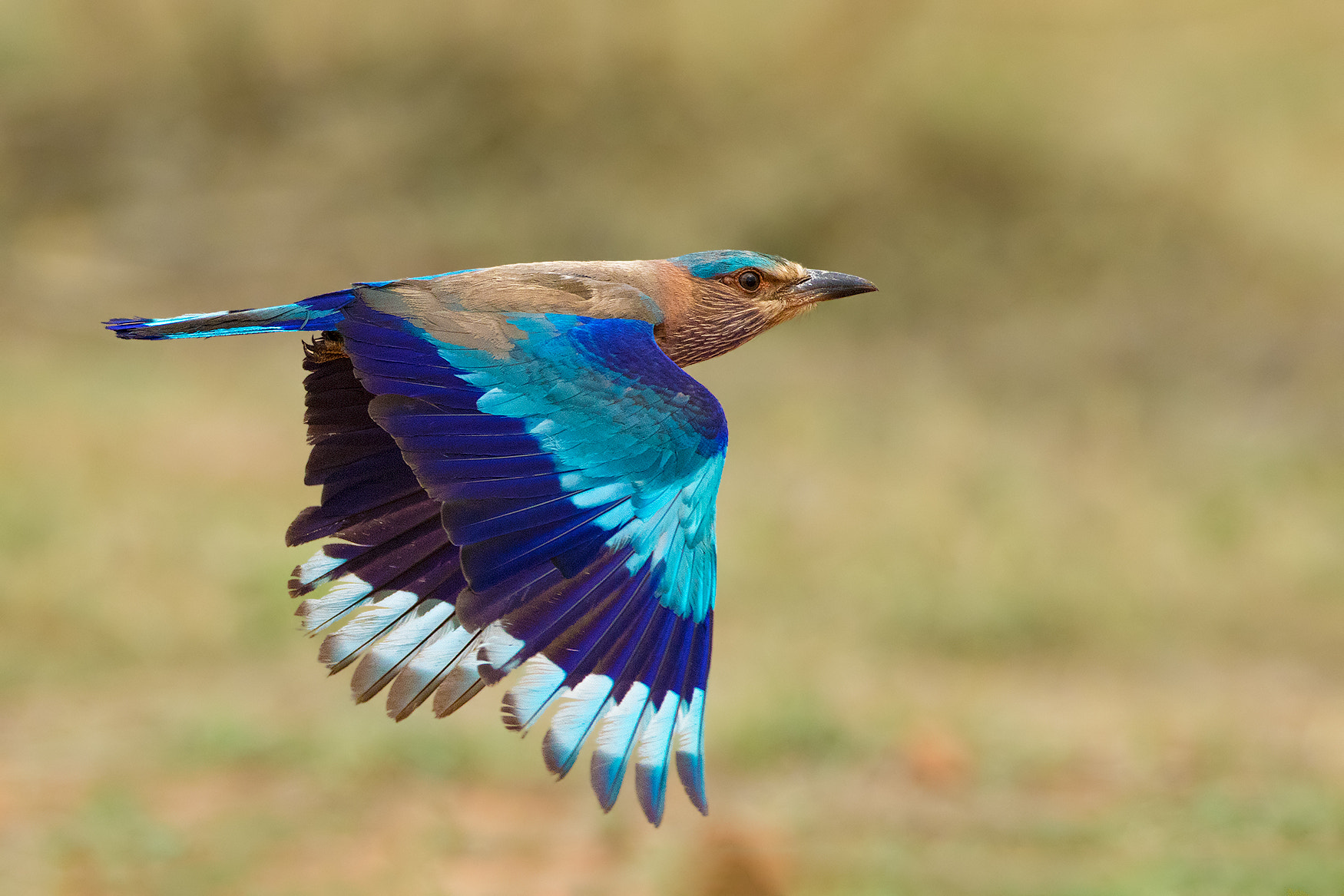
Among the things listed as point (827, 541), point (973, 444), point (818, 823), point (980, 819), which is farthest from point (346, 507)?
point (973, 444)

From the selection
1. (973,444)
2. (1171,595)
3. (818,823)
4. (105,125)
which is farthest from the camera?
(105,125)

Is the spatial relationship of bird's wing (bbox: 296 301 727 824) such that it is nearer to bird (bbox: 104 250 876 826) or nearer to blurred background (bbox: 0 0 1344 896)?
bird (bbox: 104 250 876 826)

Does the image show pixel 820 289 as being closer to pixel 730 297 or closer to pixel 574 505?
pixel 730 297

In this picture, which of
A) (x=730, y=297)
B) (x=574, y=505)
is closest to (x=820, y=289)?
(x=730, y=297)

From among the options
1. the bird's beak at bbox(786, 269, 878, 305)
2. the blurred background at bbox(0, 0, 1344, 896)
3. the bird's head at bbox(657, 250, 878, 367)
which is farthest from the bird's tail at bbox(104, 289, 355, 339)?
the blurred background at bbox(0, 0, 1344, 896)

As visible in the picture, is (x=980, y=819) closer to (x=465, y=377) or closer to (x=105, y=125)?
(x=465, y=377)

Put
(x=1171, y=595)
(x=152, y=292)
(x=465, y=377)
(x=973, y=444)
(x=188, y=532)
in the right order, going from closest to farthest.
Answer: (x=465, y=377) → (x=188, y=532) → (x=1171, y=595) → (x=973, y=444) → (x=152, y=292)
